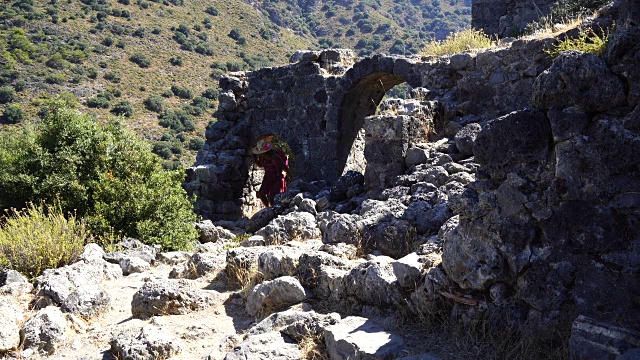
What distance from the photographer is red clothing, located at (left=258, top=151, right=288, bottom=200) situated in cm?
1394

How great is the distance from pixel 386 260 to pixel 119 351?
212cm

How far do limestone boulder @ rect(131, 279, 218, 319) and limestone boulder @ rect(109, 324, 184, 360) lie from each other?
1.72 ft

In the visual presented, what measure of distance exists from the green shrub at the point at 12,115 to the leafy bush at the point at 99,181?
21237 millimetres

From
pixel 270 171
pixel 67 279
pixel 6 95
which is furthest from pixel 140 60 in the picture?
pixel 67 279

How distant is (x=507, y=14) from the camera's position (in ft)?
45.8

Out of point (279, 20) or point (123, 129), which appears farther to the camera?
point (279, 20)

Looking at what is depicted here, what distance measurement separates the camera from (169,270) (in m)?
6.49

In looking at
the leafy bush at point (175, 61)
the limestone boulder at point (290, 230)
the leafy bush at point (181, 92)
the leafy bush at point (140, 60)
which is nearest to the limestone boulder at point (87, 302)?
the limestone boulder at point (290, 230)

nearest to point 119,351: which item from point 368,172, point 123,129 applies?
point 368,172

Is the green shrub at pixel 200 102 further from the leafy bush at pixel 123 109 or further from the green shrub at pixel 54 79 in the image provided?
the green shrub at pixel 54 79

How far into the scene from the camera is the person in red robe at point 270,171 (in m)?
13.9

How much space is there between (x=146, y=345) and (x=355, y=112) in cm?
853

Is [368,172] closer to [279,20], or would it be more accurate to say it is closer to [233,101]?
[233,101]

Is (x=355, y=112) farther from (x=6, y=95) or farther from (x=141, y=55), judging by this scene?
(x=141, y=55)
